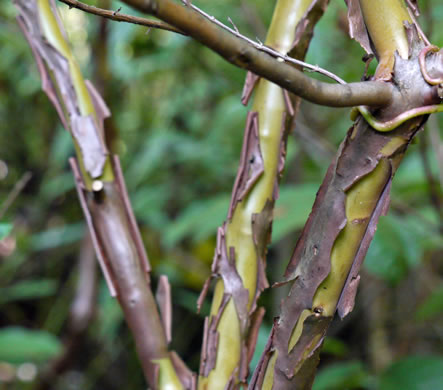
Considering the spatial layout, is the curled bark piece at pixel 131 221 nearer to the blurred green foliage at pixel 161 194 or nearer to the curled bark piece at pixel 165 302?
the curled bark piece at pixel 165 302

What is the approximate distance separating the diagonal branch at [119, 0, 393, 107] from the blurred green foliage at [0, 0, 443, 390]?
0.55 meters

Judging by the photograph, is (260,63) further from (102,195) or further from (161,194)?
(161,194)

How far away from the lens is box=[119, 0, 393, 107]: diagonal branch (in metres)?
0.11

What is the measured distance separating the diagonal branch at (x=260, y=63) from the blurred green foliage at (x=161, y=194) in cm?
55

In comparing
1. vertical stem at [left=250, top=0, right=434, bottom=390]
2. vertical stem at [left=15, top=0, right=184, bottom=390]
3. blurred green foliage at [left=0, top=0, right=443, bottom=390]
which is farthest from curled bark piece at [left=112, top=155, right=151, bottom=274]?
blurred green foliage at [left=0, top=0, right=443, bottom=390]

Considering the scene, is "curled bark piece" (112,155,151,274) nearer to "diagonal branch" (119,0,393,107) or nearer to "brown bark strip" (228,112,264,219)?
"brown bark strip" (228,112,264,219)

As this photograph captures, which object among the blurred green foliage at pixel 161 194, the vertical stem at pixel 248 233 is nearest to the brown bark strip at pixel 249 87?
the vertical stem at pixel 248 233

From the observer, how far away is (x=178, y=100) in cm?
150

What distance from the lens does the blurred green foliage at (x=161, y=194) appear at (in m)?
0.86

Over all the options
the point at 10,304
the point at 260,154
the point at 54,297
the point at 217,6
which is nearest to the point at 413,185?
the point at 217,6

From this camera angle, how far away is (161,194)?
4.57ft

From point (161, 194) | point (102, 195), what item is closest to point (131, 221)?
point (102, 195)

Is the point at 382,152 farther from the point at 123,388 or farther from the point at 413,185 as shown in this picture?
the point at 123,388

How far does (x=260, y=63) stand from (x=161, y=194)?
128cm
